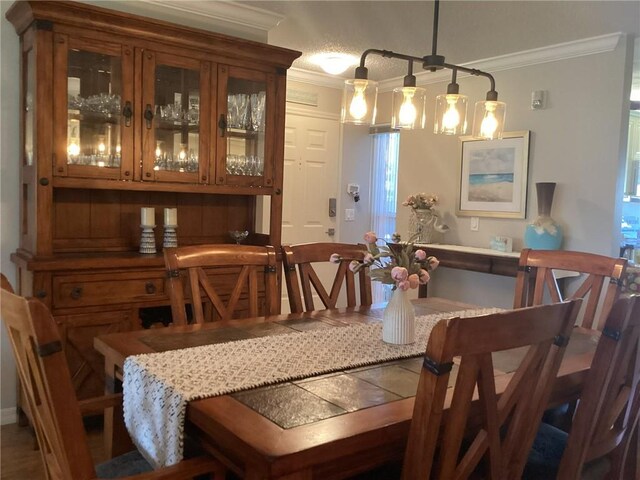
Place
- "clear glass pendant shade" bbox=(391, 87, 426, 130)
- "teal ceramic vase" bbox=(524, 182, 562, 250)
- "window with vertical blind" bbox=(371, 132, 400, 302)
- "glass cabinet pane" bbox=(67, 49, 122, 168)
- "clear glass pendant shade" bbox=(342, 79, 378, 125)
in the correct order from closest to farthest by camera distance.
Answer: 1. "clear glass pendant shade" bbox=(342, 79, 378, 125)
2. "clear glass pendant shade" bbox=(391, 87, 426, 130)
3. "glass cabinet pane" bbox=(67, 49, 122, 168)
4. "teal ceramic vase" bbox=(524, 182, 562, 250)
5. "window with vertical blind" bbox=(371, 132, 400, 302)

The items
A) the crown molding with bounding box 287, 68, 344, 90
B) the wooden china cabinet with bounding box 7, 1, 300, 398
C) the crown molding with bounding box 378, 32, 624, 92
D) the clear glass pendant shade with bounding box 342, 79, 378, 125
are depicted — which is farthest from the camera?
the crown molding with bounding box 287, 68, 344, 90

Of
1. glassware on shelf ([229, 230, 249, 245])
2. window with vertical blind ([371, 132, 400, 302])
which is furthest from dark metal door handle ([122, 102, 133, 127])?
window with vertical blind ([371, 132, 400, 302])

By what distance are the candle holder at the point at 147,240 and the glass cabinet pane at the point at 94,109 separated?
41 centimetres

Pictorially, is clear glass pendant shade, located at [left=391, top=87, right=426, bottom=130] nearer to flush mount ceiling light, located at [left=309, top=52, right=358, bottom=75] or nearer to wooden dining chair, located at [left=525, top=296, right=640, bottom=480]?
wooden dining chair, located at [left=525, top=296, right=640, bottom=480]

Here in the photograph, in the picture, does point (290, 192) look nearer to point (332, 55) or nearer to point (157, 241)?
point (332, 55)

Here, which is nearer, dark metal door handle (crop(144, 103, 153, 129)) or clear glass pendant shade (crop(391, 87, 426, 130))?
clear glass pendant shade (crop(391, 87, 426, 130))

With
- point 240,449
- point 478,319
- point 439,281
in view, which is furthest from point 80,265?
point 439,281

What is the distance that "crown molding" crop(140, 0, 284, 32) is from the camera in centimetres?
323

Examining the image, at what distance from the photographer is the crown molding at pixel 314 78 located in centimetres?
498

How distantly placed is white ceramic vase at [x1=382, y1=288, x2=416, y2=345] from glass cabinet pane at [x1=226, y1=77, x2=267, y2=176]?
1.72 m

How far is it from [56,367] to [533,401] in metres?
1.07

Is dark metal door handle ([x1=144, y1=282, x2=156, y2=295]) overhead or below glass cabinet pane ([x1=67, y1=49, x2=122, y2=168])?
below

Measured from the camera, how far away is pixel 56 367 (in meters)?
1.15

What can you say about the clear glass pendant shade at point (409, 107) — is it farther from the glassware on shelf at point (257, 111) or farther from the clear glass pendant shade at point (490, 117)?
the glassware on shelf at point (257, 111)
